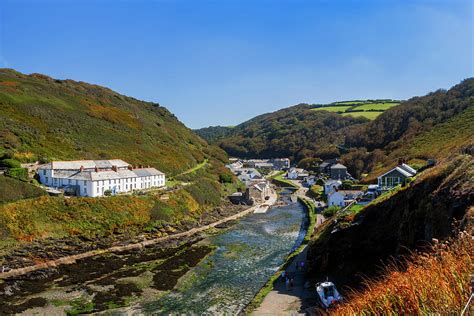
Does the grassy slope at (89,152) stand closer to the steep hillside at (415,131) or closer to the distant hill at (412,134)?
the steep hillside at (415,131)

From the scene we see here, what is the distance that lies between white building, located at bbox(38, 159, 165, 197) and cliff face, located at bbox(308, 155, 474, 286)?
33.0m

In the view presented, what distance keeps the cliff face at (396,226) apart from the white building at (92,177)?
108ft

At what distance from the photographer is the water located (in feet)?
89.8

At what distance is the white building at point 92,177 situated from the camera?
52.5 m

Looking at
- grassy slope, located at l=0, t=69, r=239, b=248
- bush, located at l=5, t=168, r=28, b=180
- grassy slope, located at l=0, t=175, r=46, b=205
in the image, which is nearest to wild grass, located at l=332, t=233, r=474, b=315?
grassy slope, located at l=0, t=69, r=239, b=248

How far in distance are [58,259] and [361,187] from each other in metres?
48.6

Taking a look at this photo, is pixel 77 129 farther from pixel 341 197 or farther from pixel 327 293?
pixel 327 293

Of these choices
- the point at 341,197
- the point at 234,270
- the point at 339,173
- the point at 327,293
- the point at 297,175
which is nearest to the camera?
the point at 327,293

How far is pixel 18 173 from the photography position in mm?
49594

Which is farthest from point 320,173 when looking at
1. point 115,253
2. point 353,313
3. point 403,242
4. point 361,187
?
point 353,313

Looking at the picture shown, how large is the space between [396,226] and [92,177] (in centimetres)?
4045

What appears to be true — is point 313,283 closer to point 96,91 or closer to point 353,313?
point 353,313

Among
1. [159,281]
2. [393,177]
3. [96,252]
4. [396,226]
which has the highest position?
[393,177]

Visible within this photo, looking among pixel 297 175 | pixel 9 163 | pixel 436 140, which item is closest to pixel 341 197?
pixel 436 140
